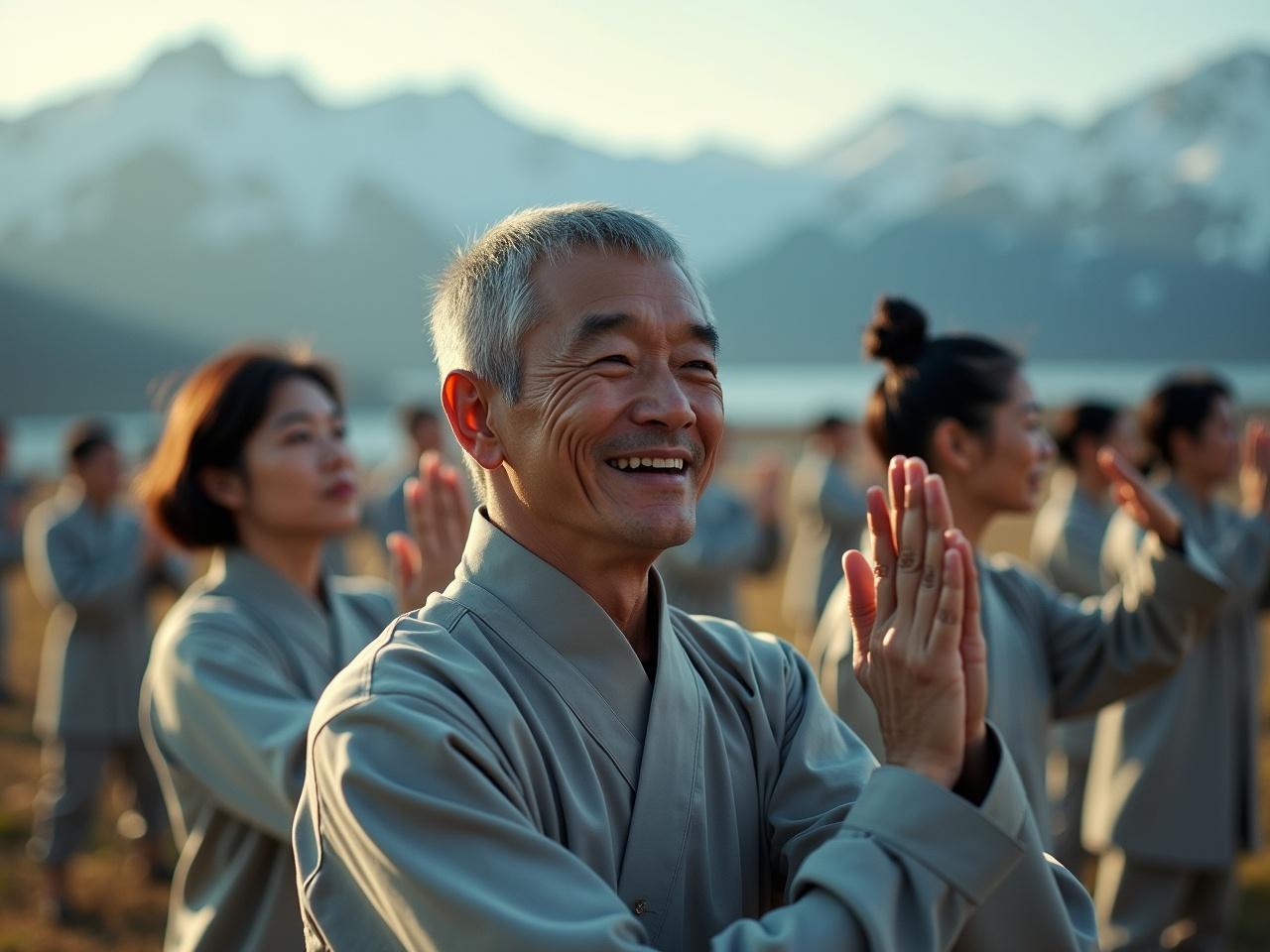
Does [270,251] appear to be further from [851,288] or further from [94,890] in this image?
[94,890]

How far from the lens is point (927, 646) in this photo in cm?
142

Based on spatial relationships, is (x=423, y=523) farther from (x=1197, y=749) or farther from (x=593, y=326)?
(x=1197, y=749)

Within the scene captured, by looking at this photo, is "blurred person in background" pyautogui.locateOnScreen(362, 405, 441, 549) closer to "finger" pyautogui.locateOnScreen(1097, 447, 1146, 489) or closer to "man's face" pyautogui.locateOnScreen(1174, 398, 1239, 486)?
"man's face" pyautogui.locateOnScreen(1174, 398, 1239, 486)

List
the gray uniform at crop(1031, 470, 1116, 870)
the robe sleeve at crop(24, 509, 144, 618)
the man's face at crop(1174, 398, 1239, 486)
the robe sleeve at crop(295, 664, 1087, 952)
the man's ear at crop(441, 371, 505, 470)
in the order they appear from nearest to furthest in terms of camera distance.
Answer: the robe sleeve at crop(295, 664, 1087, 952) < the man's ear at crop(441, 371, 505, 470) < the man's face at crop(1174, 398, 1239, 486) < the gray uniform at crop(1031, 470, 1116, 870) < the robe sleeve at crop(24, 509, 144, 618)

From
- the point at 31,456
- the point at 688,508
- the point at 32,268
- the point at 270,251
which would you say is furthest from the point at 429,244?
the point at 688,508

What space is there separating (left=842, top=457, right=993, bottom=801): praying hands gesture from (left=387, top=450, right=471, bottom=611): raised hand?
123 cm

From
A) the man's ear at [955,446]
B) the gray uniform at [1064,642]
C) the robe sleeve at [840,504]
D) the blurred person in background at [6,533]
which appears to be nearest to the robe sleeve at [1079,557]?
the gray uniform at [1064,642]

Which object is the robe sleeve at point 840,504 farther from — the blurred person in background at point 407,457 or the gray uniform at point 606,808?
the gray uniform at point 606,808

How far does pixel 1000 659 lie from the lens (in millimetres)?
Result: 2750

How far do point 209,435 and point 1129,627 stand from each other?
7.50ft

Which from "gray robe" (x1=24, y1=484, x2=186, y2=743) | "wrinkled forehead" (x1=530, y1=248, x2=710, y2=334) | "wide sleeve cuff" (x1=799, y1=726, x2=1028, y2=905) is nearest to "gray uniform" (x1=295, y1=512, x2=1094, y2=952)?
"wide sleeve cuff" (x1=799, y1=726, x2=1028, y2=905)

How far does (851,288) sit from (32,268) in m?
45.4

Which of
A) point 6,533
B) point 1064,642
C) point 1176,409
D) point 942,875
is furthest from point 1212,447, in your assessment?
point 6,533

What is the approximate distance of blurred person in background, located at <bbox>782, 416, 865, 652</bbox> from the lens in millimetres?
9273
